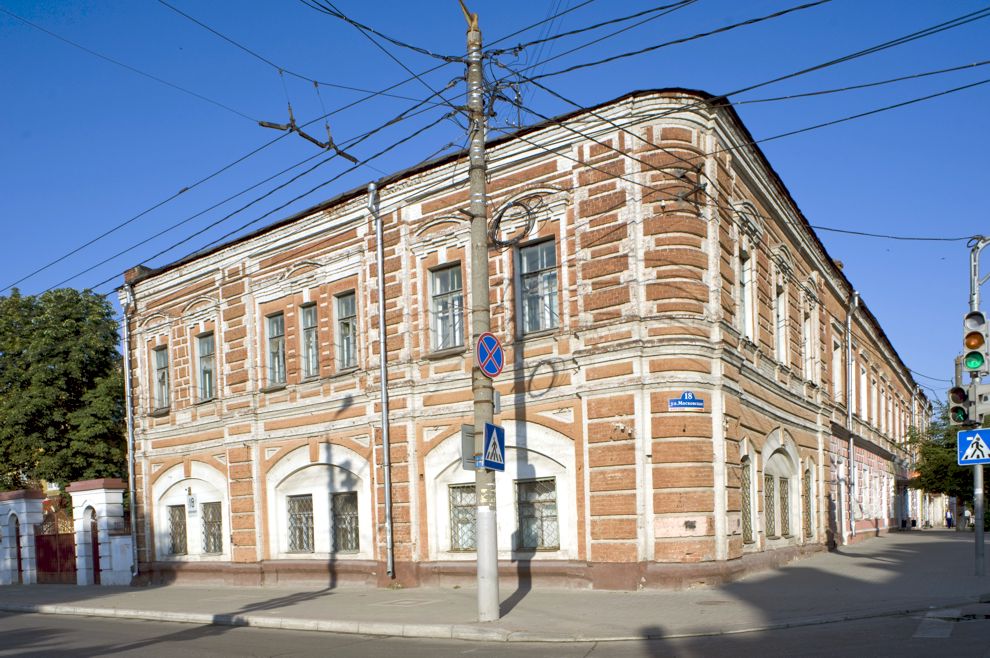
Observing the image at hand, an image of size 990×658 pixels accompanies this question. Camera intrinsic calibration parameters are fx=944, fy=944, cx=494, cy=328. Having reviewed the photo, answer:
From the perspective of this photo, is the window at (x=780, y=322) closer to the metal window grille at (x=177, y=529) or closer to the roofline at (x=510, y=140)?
the roofline at (x=510, y=140)

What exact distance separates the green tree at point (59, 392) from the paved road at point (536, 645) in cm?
2287

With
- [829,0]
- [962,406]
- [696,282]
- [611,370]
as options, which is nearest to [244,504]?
[611,370]

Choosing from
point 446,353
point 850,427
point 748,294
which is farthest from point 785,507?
point 850,427

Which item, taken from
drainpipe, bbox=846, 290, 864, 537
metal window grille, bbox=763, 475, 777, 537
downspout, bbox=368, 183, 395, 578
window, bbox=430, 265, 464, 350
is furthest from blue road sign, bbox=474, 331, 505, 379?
drainpipe, bbox=846, 290, 864, 537

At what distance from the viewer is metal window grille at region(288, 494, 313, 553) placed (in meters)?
21.6

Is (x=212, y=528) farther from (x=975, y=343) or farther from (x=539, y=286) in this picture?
(x=975, y=343)

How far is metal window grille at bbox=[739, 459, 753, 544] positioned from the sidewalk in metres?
0.84

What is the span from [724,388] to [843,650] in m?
7.25

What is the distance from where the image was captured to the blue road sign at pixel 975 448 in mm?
15289

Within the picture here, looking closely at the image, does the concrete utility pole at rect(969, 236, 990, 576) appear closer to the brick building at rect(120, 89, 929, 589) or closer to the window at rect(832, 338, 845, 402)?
the brick building at rect(120, 89, 929, 589)

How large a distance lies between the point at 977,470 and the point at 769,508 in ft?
17.0

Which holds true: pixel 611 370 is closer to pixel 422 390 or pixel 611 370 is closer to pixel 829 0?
pixel 422 390

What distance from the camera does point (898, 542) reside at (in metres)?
30.0

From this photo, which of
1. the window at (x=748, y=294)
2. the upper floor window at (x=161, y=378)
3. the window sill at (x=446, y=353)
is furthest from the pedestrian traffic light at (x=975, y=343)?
the upper floor window at (x=161, y=378)
